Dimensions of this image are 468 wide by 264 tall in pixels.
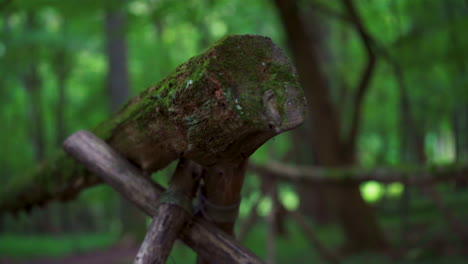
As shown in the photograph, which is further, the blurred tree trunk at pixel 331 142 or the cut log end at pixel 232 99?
the blurred tree trunk at pixel 331 142

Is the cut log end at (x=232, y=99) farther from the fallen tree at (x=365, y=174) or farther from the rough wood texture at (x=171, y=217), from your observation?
the fallen tree at (x=365, y=174)

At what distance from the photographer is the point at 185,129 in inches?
76.7

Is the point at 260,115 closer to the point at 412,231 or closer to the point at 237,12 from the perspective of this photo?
the point at 412,231

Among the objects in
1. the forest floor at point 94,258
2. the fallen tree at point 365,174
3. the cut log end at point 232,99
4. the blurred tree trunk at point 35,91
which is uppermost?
the blurred tree trunk at point 35,91

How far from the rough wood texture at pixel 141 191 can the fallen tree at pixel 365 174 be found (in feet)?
13.6

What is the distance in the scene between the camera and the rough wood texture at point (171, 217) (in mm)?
2260

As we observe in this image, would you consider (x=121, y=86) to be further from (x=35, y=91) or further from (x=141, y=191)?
(x=141, y=191)

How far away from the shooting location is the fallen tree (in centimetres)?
601

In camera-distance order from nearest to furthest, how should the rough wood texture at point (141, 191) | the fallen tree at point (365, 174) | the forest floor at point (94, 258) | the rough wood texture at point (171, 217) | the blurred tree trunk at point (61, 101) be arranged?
the rough wood texture at point (171, 217) < the rough wood texture at point (141, 191) < the fallen tree at point (365, 174) < the forest floor at point (94, 258) < the blurred tree trunk at point (61, 101)

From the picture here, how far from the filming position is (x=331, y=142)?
867 cm

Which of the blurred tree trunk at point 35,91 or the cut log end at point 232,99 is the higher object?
the blurred tree trunk at point 35,91

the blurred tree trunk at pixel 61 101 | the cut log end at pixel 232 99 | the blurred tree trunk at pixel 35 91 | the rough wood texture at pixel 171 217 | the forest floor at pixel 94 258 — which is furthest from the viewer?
the blurred tree trunk at pixel 35 91

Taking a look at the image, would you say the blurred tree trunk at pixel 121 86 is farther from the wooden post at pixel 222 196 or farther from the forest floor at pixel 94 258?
the wooden post at pixel 222 196

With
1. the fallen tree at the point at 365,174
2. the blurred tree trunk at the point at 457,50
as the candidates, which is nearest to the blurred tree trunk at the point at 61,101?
the fallen tree at the point at 365,174
